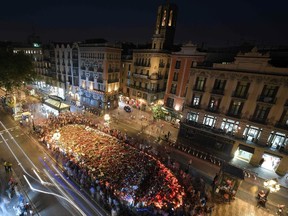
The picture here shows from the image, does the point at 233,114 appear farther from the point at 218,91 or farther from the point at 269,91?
the point at 269,91

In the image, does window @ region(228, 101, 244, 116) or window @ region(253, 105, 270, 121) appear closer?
window @ region(253, 105, 270, 121)

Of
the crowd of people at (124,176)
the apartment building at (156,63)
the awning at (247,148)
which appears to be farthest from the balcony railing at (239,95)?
the apartment building at (156,63)

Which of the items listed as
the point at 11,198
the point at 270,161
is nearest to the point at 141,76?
the point at 270,161

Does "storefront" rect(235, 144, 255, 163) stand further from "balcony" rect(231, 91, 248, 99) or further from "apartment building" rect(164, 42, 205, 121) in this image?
"apartment building" rect(164, 42, 205, 121)

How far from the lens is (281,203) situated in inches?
716

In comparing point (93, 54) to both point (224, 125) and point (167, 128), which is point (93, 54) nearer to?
point (167, 128)

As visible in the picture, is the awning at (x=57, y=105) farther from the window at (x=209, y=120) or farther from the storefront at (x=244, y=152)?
the storefront at (x=244, y=152)

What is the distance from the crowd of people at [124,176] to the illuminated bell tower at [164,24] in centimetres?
2497

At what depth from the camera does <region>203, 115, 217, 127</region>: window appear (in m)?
26.1

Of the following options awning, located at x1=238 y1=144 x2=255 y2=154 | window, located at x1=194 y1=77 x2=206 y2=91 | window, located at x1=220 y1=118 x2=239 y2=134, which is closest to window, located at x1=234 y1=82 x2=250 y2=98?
window, located at x1=220 y1=118 x2=239 y2=134

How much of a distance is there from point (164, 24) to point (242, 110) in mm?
26600

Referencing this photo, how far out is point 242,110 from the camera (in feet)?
77.5

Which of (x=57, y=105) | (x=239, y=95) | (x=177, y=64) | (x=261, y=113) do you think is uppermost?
(x=177, y=64)

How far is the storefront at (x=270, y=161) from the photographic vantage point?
75.0ft
